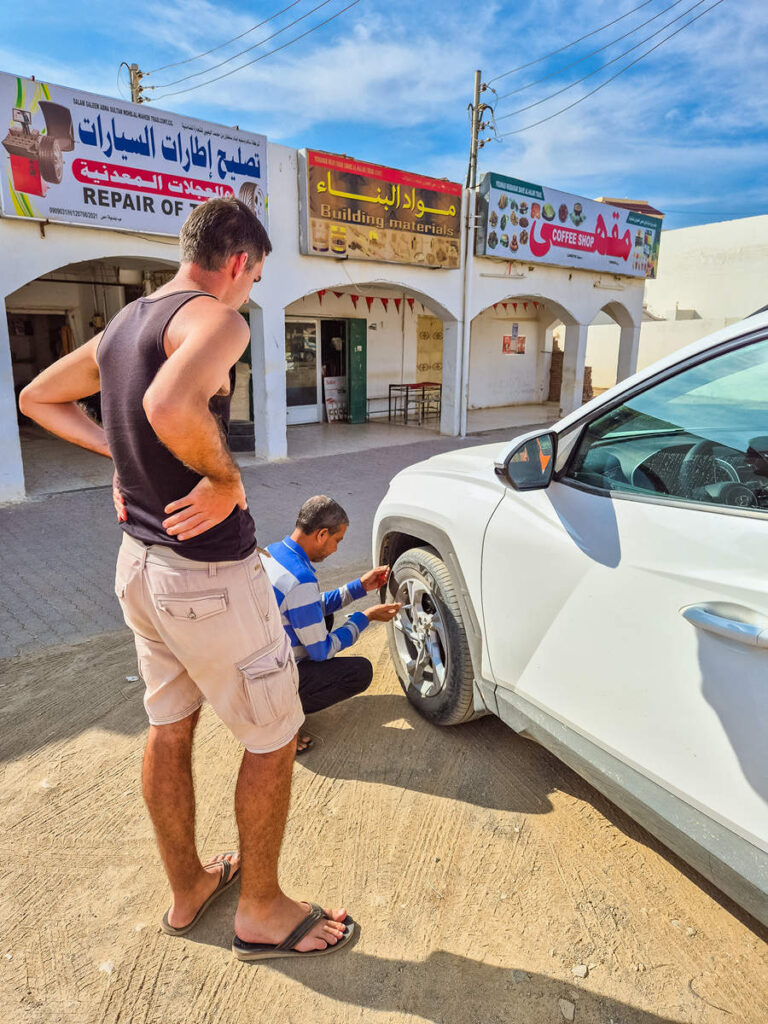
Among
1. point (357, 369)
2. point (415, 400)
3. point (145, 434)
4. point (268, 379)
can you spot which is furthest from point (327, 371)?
point (145, 434)

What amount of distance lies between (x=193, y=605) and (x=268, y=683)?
298 millimetres

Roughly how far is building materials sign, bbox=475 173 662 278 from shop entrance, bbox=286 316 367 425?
3.61 metres

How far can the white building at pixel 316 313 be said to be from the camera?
754cm

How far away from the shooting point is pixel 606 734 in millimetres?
2002

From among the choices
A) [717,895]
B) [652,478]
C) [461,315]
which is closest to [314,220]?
[461,315]

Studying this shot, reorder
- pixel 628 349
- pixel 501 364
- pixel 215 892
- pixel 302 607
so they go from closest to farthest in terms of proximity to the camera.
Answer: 1. pixel 215 892
2. pixel 302 607
3. pixel 628 349
4. pixel 501 364

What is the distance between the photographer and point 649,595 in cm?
183

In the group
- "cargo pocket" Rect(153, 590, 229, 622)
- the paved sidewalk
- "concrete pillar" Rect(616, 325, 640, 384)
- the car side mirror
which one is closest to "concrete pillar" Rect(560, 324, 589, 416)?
"concrete pillar" Rect(616, 325, 640, 384)

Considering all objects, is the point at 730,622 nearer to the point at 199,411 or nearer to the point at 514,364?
the point at 199,411

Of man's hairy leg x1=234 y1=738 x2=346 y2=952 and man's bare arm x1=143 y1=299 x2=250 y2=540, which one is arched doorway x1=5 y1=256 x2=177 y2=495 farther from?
man's bare arm x1=143 y1=299 x2=250 y2=540

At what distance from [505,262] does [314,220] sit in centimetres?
447

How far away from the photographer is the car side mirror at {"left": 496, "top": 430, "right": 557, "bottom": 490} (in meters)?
2.24

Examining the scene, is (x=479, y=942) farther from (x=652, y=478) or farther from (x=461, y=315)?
(x=461, y=315)

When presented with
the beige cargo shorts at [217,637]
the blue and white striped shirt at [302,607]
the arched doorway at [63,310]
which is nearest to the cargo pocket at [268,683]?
the beige cargo shorts at [217,637]
